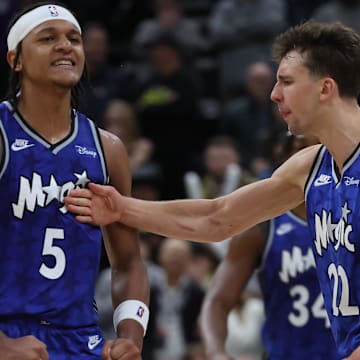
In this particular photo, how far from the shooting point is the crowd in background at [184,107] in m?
10.7

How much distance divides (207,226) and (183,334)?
4.61 m

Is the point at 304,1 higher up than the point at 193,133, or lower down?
higher up

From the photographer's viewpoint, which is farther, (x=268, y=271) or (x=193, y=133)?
(x=193, y=133)

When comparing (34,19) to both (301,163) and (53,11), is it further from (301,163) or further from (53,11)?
(301,163)

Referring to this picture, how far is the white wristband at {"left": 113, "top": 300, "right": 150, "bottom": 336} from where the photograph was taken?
577cm

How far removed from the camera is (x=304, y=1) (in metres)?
13.7

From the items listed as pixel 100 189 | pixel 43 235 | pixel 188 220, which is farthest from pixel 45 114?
pixel 188 220

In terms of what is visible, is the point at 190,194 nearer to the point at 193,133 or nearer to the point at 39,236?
the point at 193,133

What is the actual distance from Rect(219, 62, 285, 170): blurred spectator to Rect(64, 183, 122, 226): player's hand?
6.37 m

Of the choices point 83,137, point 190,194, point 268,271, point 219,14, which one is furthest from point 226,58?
point 83,137

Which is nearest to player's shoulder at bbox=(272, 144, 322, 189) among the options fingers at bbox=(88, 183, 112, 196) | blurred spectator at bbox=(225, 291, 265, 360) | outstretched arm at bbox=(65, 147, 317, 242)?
outstretched arm at bbox=(65, 147, 317, 242)

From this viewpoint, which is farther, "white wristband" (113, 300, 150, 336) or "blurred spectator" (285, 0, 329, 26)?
"blurred spectator" (285, 0, 329, 26)

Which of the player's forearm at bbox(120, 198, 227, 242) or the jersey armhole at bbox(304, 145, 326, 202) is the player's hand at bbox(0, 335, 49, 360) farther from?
the jersey armhole at bbox(304, 145, 326, 202)

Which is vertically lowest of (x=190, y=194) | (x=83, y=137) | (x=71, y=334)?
(x=71, y=334)
